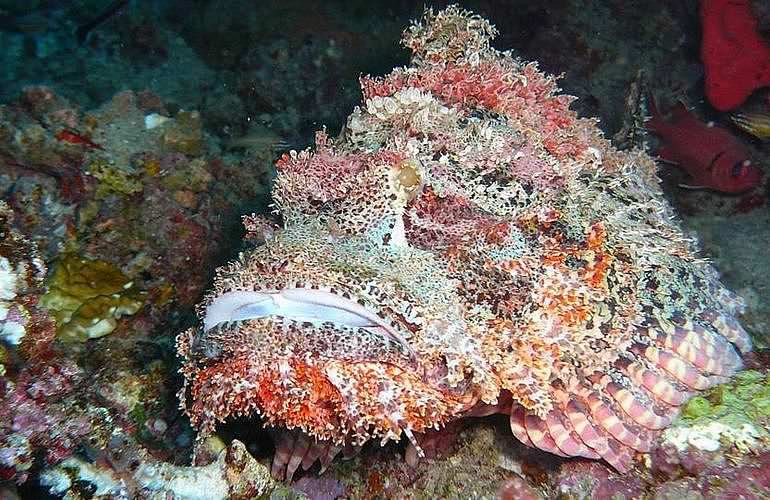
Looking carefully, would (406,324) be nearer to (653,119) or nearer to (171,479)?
(171,479)

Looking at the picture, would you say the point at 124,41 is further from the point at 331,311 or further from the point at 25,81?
the point at 331,311

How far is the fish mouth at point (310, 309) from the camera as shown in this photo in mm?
2289

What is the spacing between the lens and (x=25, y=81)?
352 inches

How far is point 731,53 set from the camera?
6.09m

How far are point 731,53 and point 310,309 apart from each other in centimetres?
603

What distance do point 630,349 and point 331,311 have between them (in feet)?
5.03

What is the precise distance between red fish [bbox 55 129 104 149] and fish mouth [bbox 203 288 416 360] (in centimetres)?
363

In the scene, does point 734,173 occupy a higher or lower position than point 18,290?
higher

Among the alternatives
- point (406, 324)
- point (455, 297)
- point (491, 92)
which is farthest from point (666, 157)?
point (406, 324)

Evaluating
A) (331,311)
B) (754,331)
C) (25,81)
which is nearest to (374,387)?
(331,311)

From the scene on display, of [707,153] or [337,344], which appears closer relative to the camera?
[337,344]

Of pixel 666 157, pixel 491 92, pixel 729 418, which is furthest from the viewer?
pixel 666 157

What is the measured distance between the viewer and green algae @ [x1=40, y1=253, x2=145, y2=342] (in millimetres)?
4180

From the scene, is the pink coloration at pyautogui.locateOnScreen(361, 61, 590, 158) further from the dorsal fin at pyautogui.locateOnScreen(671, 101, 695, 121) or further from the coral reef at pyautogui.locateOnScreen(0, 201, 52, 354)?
the dorsal fin at pyautogui.locateOnScreen(671, 101, 695, 121)
